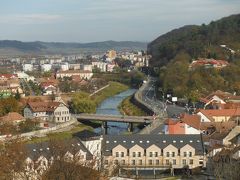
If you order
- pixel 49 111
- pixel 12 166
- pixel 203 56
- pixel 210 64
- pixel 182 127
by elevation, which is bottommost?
pixel 49 111

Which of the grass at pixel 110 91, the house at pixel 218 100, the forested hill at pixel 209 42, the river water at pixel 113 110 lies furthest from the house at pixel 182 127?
the forested hill at pixel 209 42

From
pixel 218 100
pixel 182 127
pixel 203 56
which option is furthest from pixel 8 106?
pixel 203 56

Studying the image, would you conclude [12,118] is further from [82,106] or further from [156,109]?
[156,109]

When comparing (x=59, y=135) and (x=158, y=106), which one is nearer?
(x=59, y=135)

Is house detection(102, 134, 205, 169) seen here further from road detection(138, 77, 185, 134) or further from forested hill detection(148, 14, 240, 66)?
forested hill detection(148, 14, 240, 66)

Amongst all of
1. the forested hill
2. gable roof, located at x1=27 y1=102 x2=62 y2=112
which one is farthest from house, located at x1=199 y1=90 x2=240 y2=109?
the forested hill

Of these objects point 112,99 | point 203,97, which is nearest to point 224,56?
point 112,99

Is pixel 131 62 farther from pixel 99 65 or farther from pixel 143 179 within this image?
pixel 143 179
